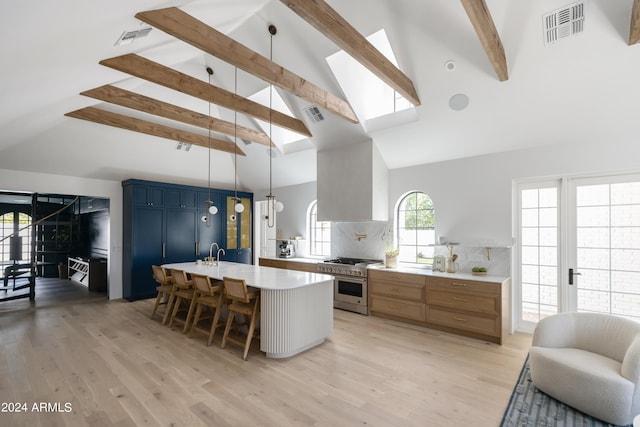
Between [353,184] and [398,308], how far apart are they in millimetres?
2103

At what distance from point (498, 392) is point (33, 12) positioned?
3992mm

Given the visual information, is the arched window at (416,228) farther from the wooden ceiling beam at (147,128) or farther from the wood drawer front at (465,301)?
the wooden ceiling beam at (147,128)

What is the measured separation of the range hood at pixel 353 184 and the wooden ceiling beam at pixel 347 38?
1384mm

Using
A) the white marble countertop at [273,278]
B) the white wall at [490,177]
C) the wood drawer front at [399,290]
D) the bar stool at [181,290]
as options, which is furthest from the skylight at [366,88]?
the bar stool at [181,290]

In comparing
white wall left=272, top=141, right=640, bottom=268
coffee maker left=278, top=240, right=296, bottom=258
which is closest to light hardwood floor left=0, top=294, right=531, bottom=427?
white wall left=272, top=141, right=640, bottom=268

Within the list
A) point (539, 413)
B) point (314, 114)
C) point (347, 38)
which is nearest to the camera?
point (539, 413)

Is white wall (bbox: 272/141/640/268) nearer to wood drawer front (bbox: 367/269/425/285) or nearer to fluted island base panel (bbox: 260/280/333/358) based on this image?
wood drawer front (bbox: 367/269/425/285)

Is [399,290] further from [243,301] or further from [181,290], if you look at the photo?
[181,290]

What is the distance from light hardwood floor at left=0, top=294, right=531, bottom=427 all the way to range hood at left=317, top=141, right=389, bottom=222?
1.87 metres

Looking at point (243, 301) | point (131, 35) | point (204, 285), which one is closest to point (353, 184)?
point (243, 301)

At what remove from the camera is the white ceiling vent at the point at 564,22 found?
256cm

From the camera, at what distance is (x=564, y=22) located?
266cm

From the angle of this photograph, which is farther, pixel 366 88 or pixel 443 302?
pixel 366 88

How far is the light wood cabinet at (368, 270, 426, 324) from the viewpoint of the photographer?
4.32m
